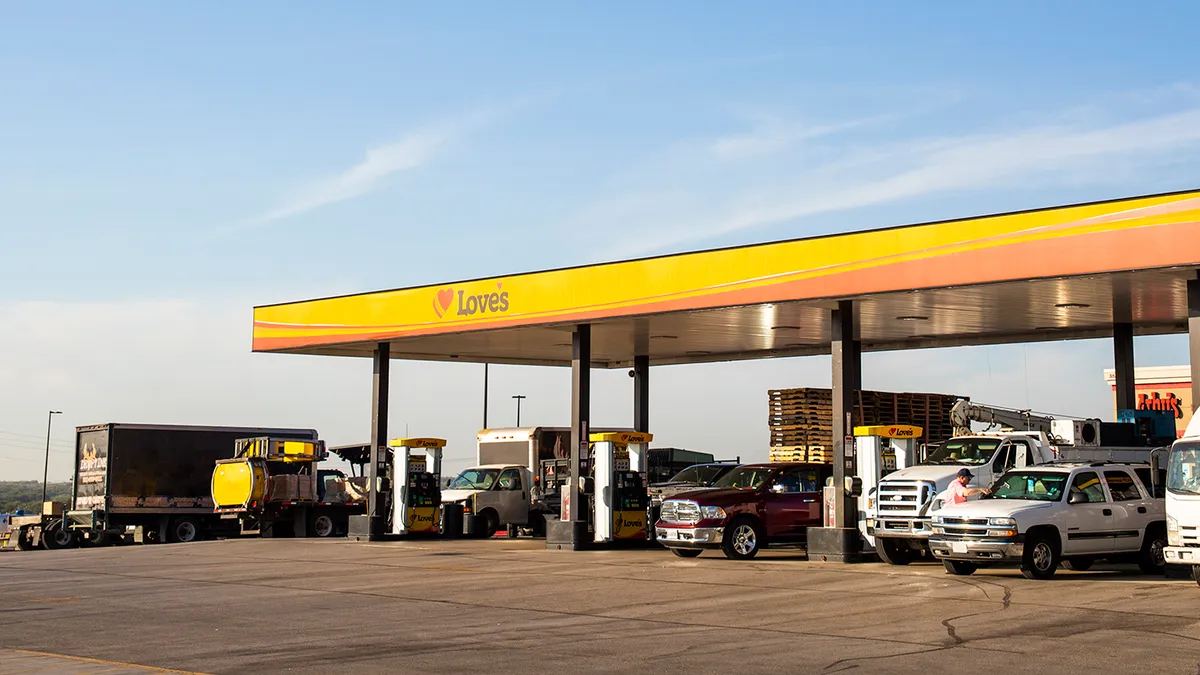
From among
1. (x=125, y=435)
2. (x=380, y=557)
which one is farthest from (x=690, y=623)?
(x=125, y=435)

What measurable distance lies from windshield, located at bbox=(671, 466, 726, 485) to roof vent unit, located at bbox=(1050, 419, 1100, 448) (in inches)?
363

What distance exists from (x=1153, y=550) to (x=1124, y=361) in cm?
759

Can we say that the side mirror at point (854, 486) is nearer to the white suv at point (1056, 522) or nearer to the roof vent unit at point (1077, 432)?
the white suv at point (1056, 522)

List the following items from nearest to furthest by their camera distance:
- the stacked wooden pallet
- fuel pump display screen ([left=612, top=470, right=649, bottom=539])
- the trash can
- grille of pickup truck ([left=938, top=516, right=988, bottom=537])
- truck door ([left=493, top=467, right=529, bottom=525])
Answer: grille of pickup truck ([left=938, top=516, right=988, bottom=537]) → fuel pump display screen ([left=612, top=470, right=649, bottom=539]) → the trash can → the stacked wooden pallet → truck door ([left=493, top=467, right=529, bottom=525])

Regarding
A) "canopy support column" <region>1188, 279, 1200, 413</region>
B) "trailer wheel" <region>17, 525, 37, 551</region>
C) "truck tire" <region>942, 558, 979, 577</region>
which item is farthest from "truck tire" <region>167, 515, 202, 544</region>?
"canopy support column" <region>1188, 279, 1200, 413</region>

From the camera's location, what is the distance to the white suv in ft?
60.7

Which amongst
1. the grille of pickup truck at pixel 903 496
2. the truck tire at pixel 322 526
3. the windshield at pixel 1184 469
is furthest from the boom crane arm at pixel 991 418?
the truck tire at pixel 322 526

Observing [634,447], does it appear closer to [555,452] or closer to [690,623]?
[555,452]

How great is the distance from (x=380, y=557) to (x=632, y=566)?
18.8 feet

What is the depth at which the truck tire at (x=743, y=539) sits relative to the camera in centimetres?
2334

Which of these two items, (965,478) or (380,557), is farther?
(380,557)

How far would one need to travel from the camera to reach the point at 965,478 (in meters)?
19.9

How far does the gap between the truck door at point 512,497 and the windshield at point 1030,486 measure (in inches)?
630

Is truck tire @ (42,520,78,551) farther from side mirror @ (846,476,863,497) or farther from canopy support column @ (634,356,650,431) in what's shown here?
side mirror @ (846,476,863,497)
